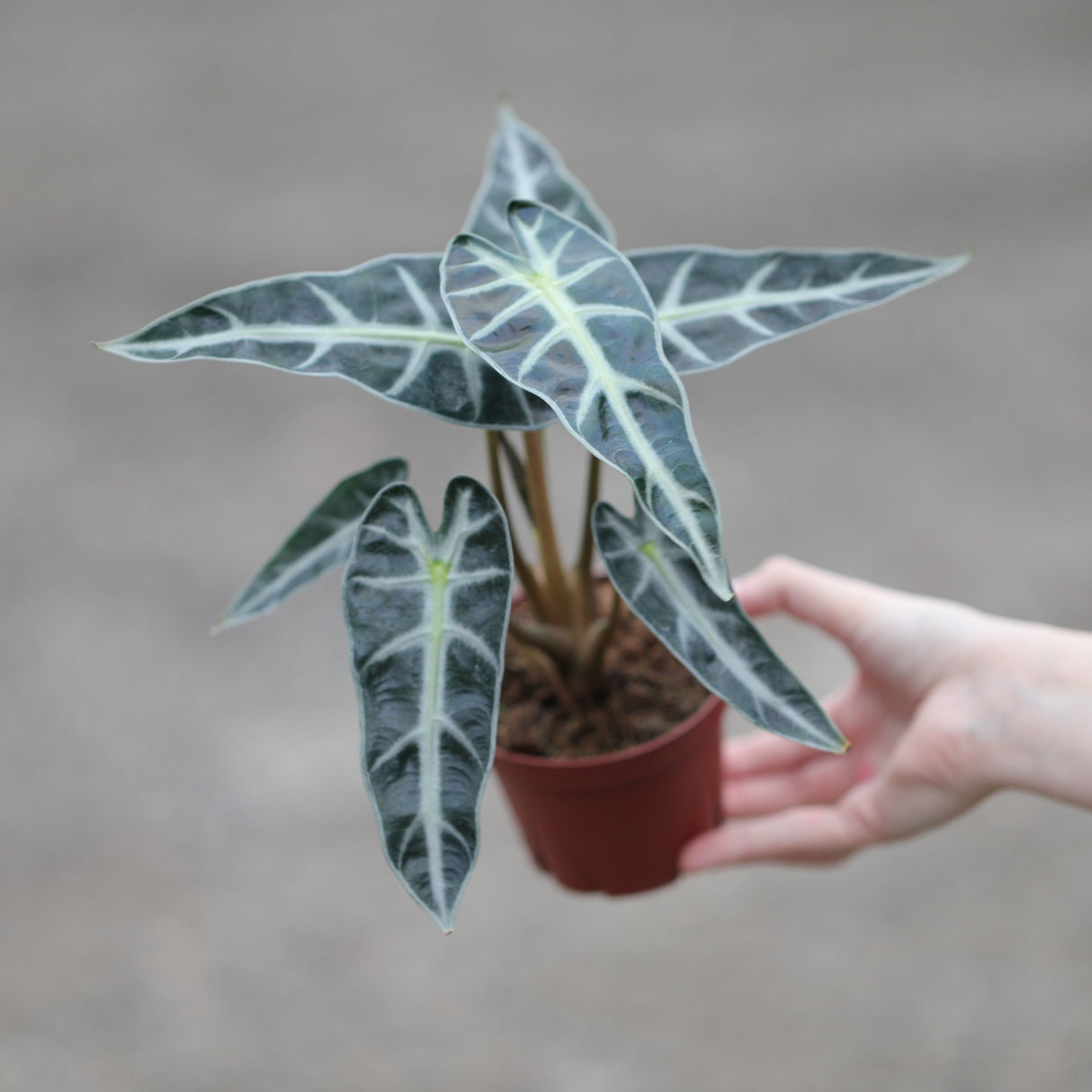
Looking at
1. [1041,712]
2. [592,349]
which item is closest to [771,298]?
[592,349]

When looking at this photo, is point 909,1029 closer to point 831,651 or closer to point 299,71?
point 831,651

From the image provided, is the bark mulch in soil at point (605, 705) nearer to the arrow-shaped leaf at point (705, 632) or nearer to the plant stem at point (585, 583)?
the plant stem at point (585, 583)

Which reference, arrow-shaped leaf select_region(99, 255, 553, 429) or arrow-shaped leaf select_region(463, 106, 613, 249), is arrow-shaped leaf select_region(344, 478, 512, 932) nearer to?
arrow-shaped leaf select_region(99, 255, 553, 429)

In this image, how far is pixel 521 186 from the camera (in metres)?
0.90

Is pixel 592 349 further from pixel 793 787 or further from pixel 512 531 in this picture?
pixel 793 787

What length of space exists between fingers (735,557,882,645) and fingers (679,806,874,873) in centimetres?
18

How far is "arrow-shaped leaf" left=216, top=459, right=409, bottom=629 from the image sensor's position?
868mm

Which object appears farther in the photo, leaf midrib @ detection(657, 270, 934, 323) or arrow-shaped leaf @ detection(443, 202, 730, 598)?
leaf midrib @ detection(657, 270, 934, 323)

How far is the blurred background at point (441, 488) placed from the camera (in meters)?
1.57

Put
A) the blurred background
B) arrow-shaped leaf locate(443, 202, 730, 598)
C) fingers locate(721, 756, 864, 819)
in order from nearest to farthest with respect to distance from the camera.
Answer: arrow-shaped leaf locate(443, 202, 730, 598)
fingers locate(721, 756, 864, 819)
the blurred background

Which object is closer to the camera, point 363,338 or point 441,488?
point 363,338

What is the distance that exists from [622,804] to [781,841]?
0.22 metres

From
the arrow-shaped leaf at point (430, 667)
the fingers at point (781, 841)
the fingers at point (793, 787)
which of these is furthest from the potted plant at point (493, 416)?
the fingers at point (793, 787)

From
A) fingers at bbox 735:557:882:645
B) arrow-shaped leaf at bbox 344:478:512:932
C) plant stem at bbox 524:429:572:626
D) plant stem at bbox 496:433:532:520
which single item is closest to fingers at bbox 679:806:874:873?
fingers at bbox 735:557:882:645
